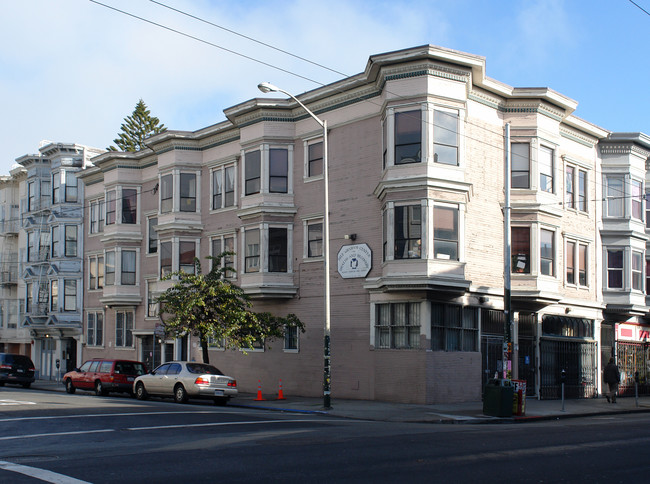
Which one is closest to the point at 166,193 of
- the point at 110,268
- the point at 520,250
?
the point at 110,268

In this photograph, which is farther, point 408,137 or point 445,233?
point 408,137

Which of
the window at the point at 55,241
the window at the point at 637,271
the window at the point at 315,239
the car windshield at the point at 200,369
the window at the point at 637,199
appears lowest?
the car windshield at the point at 200,369

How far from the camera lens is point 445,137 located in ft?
82.1

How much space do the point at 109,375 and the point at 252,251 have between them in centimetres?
759

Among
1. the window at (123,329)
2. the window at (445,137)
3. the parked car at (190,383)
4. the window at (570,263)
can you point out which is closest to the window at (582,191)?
the window at (570,263)

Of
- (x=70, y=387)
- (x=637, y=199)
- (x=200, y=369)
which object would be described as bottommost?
(x=70, y=387)

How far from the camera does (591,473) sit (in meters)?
10.4

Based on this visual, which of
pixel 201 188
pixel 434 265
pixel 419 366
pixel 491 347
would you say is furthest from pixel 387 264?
pixel 201 188

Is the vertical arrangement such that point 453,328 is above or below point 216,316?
below

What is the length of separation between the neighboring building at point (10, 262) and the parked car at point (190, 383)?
98.6ft

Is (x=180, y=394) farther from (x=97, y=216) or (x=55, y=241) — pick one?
(x=55, y=241)

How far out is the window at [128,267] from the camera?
3853 cm

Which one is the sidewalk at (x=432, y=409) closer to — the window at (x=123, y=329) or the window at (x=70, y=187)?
the window at (x=123, y=329)

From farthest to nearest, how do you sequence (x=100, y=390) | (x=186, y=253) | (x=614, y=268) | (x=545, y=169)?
(x=186, y=253), (x=614, y=268), (x=100, y=390), (x=545, y=169)
